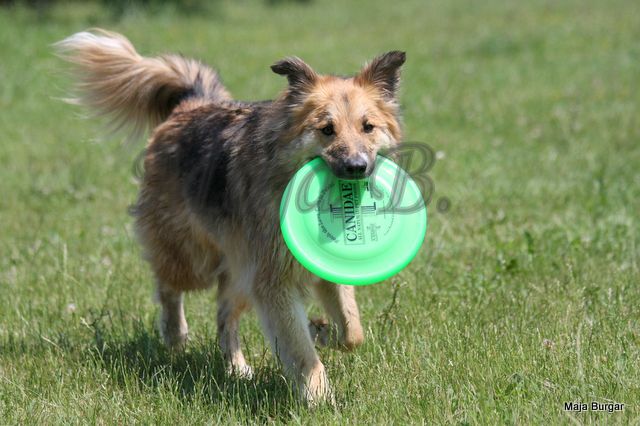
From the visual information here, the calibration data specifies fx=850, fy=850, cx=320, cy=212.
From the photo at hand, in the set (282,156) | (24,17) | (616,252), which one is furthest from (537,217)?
(24,17)

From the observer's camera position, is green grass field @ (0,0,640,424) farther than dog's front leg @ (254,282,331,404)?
No

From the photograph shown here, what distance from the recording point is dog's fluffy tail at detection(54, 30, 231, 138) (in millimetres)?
5762

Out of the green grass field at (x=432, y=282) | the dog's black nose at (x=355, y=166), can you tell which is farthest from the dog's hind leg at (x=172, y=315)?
the dog's black nose at (x=355, y=166)

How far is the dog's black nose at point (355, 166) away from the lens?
4.03 metres

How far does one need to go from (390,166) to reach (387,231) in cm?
37

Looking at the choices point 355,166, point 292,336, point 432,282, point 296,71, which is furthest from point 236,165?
point 432,282

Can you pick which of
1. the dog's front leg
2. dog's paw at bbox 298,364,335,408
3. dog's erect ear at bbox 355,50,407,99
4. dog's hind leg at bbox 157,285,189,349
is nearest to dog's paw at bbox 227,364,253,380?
the dog's front leg

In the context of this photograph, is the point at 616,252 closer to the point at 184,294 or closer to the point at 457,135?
the point at 184,294

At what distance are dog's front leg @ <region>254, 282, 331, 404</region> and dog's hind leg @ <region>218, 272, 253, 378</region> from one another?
583 mm

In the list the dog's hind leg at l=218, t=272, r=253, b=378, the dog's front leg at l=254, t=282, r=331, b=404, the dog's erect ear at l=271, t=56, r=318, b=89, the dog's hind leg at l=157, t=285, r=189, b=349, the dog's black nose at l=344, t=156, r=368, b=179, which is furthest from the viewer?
the dog's hind leg at l=157, t=285, r=189, b=349

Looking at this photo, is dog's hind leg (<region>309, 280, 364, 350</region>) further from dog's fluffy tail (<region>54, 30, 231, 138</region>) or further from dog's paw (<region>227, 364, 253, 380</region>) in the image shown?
dog's fluffy tail (<region>54, 30, 231, 138</region>)

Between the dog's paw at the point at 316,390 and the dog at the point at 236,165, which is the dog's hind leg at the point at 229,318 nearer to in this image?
the dog at the point at 236,165

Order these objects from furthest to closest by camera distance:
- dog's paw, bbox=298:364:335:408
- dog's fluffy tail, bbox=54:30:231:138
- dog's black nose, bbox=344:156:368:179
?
1. dog's fluffy tail, bbox=54:30:231:138
2. dog's paw, bbox=298:364:335:408
3. dog's black nose, bbox=344:156:368:179

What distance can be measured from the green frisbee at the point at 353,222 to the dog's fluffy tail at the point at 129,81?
161 cm
